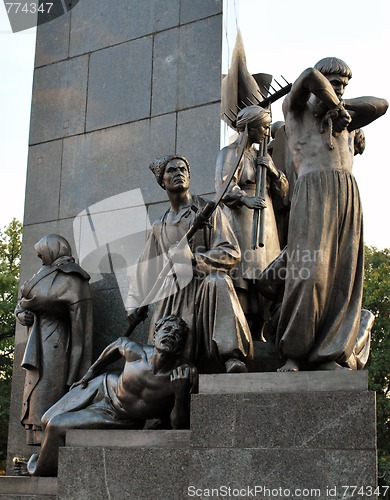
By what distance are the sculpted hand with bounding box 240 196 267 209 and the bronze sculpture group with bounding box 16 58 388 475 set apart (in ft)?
0.06

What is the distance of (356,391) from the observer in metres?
5.89

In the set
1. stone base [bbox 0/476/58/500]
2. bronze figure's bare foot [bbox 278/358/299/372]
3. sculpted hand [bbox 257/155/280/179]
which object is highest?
sculpted hand [bbox 257/155/280/179]

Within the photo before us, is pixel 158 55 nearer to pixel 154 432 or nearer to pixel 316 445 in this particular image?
pixel 154 432

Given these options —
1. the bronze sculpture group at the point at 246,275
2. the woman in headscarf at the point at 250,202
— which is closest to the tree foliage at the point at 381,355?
the woman in headscarf at the point at 250,202

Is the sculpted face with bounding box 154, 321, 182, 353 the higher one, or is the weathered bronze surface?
the weathered bronze surface

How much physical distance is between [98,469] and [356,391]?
2.30 metres

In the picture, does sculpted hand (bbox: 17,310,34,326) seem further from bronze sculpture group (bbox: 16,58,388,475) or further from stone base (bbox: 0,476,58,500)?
stone base (bbox: 0,476,58,500)

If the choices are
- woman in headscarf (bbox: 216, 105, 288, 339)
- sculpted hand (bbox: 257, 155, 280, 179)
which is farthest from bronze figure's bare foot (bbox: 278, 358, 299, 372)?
sculpted hand (bbox: 257, 155, 280, 179)

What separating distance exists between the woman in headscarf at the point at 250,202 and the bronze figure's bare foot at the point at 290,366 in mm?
1320

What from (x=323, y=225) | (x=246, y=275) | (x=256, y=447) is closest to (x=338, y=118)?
(x=323, y=225)

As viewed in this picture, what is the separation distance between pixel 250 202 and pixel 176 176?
97 cm

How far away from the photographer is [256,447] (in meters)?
6.00

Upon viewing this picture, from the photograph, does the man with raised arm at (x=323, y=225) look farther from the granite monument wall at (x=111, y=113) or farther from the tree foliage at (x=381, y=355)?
the tree foliage at (x=381, y=355)

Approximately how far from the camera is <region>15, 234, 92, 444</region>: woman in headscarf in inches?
354
